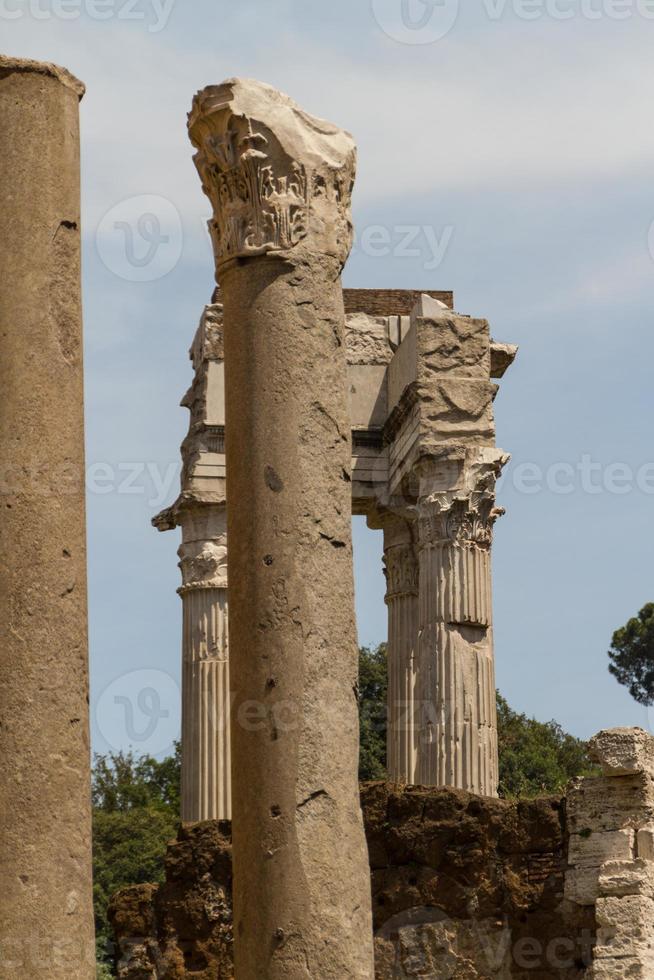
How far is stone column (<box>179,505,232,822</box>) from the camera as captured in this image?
30.1m

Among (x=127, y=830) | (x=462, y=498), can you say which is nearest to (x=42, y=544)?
(x=462, y=498)

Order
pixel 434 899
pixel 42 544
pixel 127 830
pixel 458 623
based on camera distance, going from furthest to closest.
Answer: pixel 127 830 < pixel 458 623 < pixel 434 899 < pixel 42 544

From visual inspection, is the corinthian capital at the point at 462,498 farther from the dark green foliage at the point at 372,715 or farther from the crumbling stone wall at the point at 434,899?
the dark green foliage at the point at 372,715

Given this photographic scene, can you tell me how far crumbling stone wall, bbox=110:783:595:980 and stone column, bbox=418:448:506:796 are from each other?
6.34 metres

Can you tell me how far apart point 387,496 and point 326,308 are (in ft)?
51.7

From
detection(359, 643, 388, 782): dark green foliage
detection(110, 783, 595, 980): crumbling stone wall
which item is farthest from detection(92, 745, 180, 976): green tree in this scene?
detection(110, 783, 595, 980): crumbling stone wall

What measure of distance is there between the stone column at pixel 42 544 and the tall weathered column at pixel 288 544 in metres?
1.07

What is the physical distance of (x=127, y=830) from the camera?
55031mm

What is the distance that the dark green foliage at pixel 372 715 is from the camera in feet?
174

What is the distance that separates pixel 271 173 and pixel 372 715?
41.8m

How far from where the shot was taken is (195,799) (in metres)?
30.2

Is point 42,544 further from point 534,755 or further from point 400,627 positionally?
point 534,755

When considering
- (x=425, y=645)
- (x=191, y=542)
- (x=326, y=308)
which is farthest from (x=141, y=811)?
(x=326, y=308)

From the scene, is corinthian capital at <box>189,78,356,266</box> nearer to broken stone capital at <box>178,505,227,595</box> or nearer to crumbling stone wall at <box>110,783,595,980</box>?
crumbling stone wall at <box>110,783,595,980</box>
